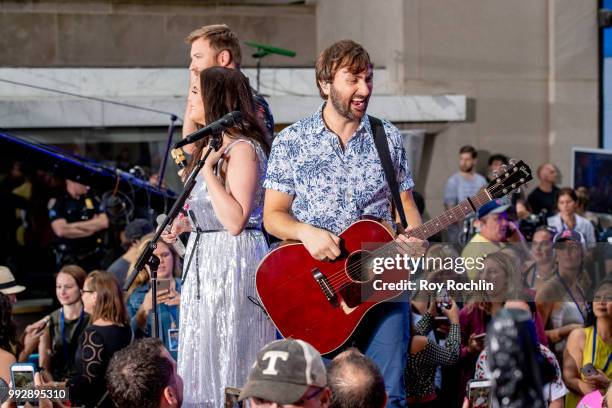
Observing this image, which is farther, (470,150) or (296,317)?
(470,150)

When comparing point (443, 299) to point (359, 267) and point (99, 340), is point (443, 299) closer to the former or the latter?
point (359, 267)

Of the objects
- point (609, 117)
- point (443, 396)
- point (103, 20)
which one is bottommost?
point (443, 396)

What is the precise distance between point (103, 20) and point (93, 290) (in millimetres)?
8794

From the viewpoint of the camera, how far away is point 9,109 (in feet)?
42.1

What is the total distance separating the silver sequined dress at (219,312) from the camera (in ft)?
18.1

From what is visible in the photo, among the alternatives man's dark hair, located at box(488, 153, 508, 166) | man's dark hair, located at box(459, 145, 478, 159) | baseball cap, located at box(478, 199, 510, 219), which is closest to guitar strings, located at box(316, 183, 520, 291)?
baseball cap, located at box(478, 199, 510, 219)

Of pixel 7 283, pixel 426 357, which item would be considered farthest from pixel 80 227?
pixel 426 357

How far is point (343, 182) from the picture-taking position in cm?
527

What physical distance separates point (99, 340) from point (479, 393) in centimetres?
314

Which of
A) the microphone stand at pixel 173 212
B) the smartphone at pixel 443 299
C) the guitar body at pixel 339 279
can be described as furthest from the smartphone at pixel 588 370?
the microphone stand at pixel 173 212

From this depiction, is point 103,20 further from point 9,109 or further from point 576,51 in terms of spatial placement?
point 576,51

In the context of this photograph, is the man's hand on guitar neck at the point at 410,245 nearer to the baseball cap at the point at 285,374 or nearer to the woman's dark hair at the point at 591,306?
the baseball cap at the point at 285,374

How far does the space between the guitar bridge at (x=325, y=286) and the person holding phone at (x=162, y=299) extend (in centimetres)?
212

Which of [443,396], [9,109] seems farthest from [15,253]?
[443,396]
